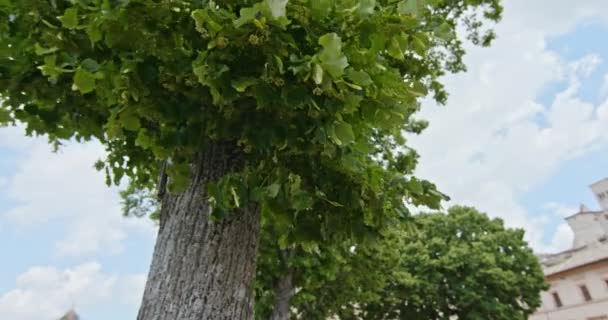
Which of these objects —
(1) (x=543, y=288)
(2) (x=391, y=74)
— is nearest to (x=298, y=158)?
(2) (x=391, y=74)

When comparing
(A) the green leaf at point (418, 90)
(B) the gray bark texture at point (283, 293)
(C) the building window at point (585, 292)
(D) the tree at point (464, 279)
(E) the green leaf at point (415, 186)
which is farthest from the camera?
(C) the building window at point (585, 292)

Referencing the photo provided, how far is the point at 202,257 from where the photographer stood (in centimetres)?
238

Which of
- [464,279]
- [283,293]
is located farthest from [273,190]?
[464,279]

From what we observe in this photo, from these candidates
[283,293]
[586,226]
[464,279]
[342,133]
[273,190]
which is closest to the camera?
[342,133]

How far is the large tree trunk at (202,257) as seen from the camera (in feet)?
7.48

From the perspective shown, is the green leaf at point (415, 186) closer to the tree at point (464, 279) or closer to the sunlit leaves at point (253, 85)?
the sunlit leaves at point (253, 85)

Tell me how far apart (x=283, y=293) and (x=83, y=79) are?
10.4m

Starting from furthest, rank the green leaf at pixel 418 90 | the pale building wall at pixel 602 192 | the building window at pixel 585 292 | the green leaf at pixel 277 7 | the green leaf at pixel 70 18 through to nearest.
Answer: the pale building wall at pixel 602 192 → the building window at pixel 585 292 → the green leaf at pixel 418 90 → the green leaf at pixel 70 18 → the green leaf at pixel 277 7

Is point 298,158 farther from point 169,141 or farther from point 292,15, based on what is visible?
point 292,15

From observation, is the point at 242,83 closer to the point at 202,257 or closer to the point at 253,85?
the point at 253,85

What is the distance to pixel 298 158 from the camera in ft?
8.89

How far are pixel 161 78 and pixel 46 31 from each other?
567mm

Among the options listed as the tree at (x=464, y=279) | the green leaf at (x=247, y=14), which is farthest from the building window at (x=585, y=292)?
the green leaf at (x=247, y=14)

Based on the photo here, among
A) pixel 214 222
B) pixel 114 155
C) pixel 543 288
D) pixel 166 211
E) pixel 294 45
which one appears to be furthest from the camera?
pixel 543 288
